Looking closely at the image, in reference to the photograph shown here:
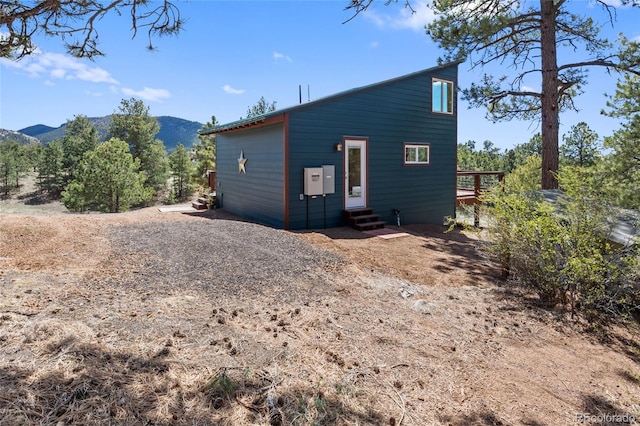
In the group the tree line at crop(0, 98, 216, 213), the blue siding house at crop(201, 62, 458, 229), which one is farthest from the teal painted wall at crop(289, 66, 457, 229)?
the tree line at crop(0, 98, 216, 213)

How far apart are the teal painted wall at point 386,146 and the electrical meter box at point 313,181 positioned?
0.17 metres

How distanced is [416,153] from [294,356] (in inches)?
355

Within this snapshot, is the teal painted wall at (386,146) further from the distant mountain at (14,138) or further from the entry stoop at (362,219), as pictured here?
the distant mountain at (14,138)

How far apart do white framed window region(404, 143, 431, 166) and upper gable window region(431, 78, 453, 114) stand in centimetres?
121

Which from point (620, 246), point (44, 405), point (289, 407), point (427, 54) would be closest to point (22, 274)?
point (44, 405)

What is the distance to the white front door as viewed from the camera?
9305 millimetres

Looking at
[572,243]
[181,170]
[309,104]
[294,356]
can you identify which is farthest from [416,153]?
[181,170]

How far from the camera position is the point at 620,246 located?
4.29m

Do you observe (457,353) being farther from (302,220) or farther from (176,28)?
(302,220)

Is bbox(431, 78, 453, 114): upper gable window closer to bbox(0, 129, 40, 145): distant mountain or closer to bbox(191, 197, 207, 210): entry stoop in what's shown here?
bbox(191, 197, 207, 210): entry stoop

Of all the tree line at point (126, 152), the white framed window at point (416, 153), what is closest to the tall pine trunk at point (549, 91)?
the white framed window at point (416, 153)

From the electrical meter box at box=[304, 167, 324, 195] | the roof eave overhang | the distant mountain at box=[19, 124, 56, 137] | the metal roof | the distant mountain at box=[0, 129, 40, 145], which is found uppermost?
the distant mountain at box=[19, 124, 56, 137]

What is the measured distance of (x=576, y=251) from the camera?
4.07 meters

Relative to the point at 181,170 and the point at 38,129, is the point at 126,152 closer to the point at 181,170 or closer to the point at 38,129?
the point at 181,170
